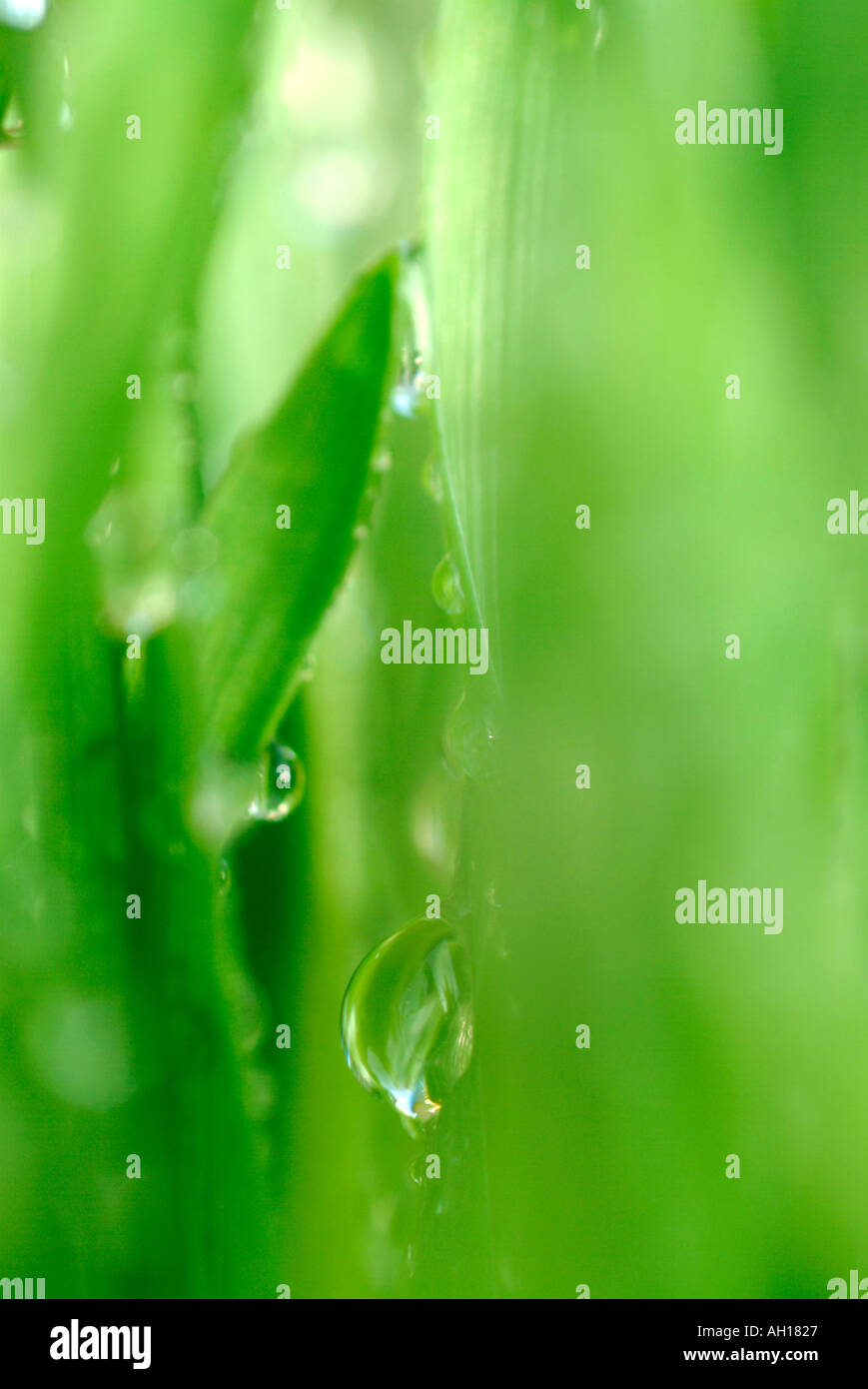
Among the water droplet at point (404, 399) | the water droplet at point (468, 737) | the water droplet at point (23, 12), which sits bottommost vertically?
the water droplet at point (468, 737)

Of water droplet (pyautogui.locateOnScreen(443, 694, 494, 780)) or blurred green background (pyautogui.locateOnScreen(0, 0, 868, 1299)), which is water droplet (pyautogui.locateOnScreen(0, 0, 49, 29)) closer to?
blurred green background (pyautogui.locateOnScreen(0, 0, 868, 1299))

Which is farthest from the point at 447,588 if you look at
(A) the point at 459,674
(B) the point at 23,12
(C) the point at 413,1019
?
(B) the point at 23,12

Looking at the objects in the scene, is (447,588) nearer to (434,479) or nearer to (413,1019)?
(434,479)

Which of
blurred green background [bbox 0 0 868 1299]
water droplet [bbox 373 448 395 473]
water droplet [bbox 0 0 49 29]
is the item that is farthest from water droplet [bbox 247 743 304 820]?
water droplet [bbox 0 0 49 29]

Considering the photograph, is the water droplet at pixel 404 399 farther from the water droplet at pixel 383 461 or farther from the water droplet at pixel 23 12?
the water droplet at pixel 23 12

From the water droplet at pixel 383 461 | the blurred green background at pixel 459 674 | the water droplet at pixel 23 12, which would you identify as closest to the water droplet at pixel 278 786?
the blurred green background at pixel 459 674

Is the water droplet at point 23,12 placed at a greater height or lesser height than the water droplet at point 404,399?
greater
